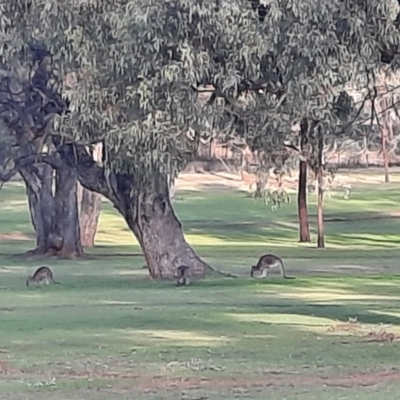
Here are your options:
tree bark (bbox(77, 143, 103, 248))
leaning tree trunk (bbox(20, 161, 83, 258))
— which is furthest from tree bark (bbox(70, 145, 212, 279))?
tree bark (bbox(77, 143, 103, 248))

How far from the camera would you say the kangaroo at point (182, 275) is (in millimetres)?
29344

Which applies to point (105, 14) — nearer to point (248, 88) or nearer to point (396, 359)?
point (248, 88)

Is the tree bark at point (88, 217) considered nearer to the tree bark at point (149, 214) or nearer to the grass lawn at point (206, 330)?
the grass lawn at point (206, 330)

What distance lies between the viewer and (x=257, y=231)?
57.3 metres

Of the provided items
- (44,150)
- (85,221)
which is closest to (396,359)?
(44,150)

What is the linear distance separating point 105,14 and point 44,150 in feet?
61.0

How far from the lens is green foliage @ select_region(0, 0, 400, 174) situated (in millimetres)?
15023

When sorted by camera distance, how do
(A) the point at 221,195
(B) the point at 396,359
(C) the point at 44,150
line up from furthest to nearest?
(A) the point at 221,195 < (C) the point at 44,150 < (B) the point at 396,359

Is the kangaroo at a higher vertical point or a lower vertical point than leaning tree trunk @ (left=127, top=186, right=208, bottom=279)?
lower

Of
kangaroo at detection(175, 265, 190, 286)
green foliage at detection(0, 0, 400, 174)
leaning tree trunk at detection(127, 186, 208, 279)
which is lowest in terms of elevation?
kangaroo at detection(175, 265, 190, 286)

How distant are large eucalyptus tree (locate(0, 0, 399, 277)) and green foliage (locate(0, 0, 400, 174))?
0.05 ft

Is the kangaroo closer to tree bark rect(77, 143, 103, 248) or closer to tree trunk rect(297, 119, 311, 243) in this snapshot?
tree trunk rect(297, 119, 311, 243)

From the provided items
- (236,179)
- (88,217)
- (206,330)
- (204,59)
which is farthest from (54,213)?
(236,179)

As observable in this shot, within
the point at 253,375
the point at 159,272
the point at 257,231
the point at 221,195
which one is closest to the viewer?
the point at 253,375
